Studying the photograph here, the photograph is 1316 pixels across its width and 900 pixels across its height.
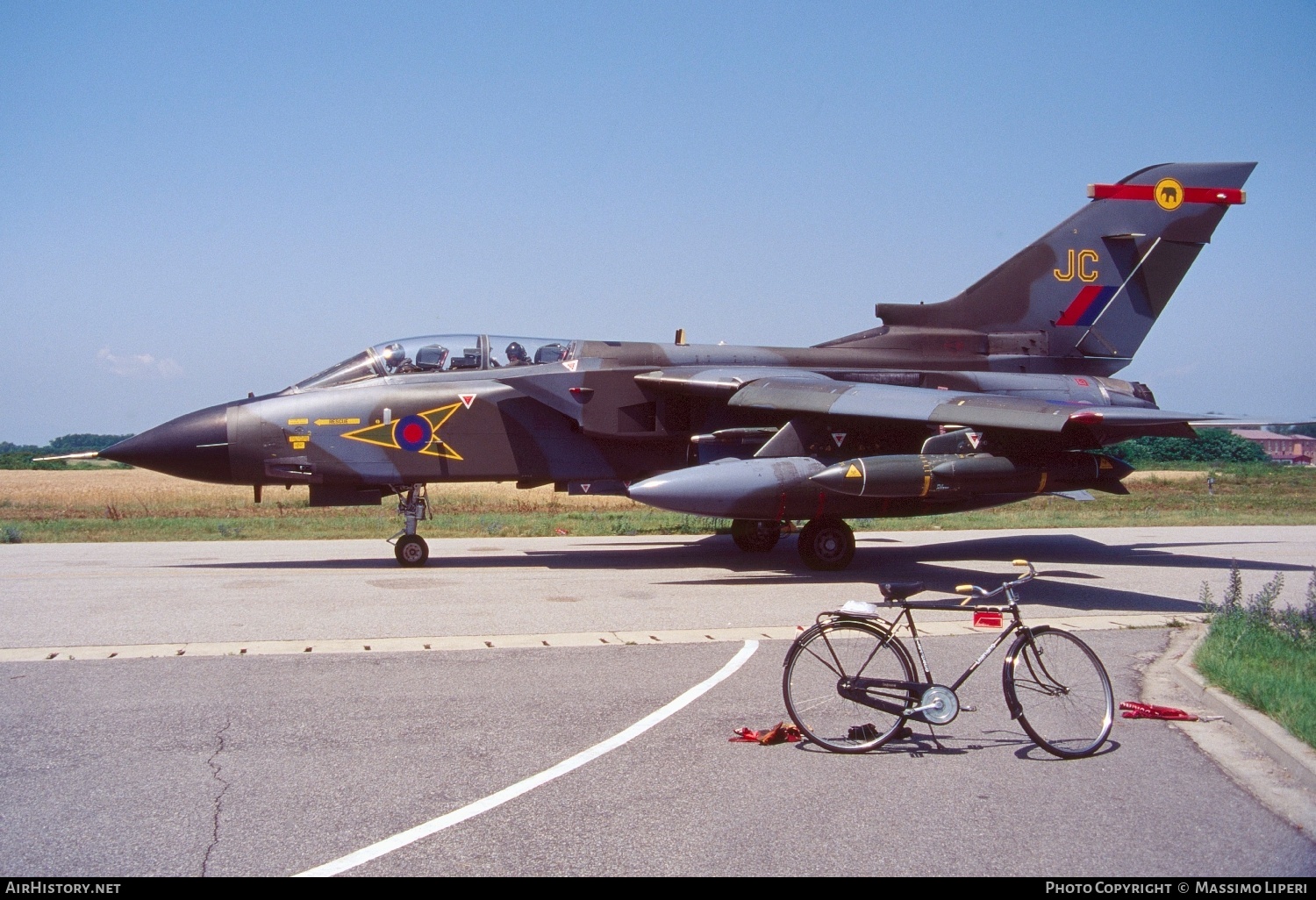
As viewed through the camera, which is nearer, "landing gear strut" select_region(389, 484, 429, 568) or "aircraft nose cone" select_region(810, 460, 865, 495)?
"aircraft nose cone" select_region(810, 460, 865, 495)

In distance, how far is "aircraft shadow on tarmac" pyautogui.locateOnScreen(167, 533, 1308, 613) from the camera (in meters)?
12.8

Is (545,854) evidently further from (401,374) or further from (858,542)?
(858,542)

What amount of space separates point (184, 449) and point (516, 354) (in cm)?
459

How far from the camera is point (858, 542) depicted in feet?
61.4

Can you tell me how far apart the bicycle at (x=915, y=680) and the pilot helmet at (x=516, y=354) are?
9977mm

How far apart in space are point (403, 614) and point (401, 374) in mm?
5206

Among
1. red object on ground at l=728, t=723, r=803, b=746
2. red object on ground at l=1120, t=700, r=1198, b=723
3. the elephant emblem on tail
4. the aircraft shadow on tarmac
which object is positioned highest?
the elephant emblem on tail

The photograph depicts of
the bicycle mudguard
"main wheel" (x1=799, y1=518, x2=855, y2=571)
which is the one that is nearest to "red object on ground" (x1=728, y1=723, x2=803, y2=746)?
the bicycle mudguard

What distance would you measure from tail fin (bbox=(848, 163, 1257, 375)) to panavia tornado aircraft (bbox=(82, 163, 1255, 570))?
29 millimetres

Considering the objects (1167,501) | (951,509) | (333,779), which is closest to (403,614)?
(333,779)

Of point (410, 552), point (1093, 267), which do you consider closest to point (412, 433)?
point (410, 552)

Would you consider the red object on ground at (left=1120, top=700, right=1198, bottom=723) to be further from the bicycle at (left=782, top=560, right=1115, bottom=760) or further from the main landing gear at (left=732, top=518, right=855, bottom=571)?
the main landing gear at (left=732, top=518, right=855, bottom=571)

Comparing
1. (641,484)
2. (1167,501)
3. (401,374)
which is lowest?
(1167,501)

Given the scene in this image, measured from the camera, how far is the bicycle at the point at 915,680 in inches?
235
